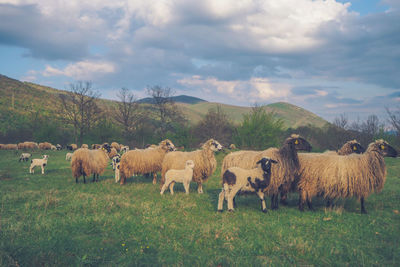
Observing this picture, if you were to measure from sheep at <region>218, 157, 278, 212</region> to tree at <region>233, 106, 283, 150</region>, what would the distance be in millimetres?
25797

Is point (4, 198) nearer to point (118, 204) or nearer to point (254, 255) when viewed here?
point (118, 204)

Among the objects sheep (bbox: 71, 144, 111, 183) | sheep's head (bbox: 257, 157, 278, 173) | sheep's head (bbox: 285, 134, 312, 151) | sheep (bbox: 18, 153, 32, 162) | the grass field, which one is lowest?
sheep (bbox: 18, 153, 32, 162)

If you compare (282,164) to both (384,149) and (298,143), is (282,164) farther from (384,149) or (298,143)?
(384,149)

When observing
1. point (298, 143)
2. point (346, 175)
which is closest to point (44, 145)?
point (298, 143)

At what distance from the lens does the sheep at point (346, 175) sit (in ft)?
24.7

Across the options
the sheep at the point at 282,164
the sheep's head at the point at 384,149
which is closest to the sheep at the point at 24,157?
the sheep at the point at 282,164

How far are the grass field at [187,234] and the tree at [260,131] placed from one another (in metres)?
24.6

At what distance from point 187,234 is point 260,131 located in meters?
28.8

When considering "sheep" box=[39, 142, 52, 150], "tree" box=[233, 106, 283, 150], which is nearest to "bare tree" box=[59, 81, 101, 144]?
"sheep" box=[39, 142, 52, 150]

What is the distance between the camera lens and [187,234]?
5449mm

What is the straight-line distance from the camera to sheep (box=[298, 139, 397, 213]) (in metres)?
7.54

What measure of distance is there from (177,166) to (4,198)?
655cm

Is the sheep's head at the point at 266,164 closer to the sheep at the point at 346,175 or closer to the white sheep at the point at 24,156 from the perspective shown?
the sheep at the point at 346,175

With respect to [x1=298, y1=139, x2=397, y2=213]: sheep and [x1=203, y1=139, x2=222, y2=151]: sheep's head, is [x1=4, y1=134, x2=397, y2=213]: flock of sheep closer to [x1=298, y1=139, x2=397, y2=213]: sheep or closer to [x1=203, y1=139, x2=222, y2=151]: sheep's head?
[x1=298, y1=139, x2=397, y2=213]: sheep
